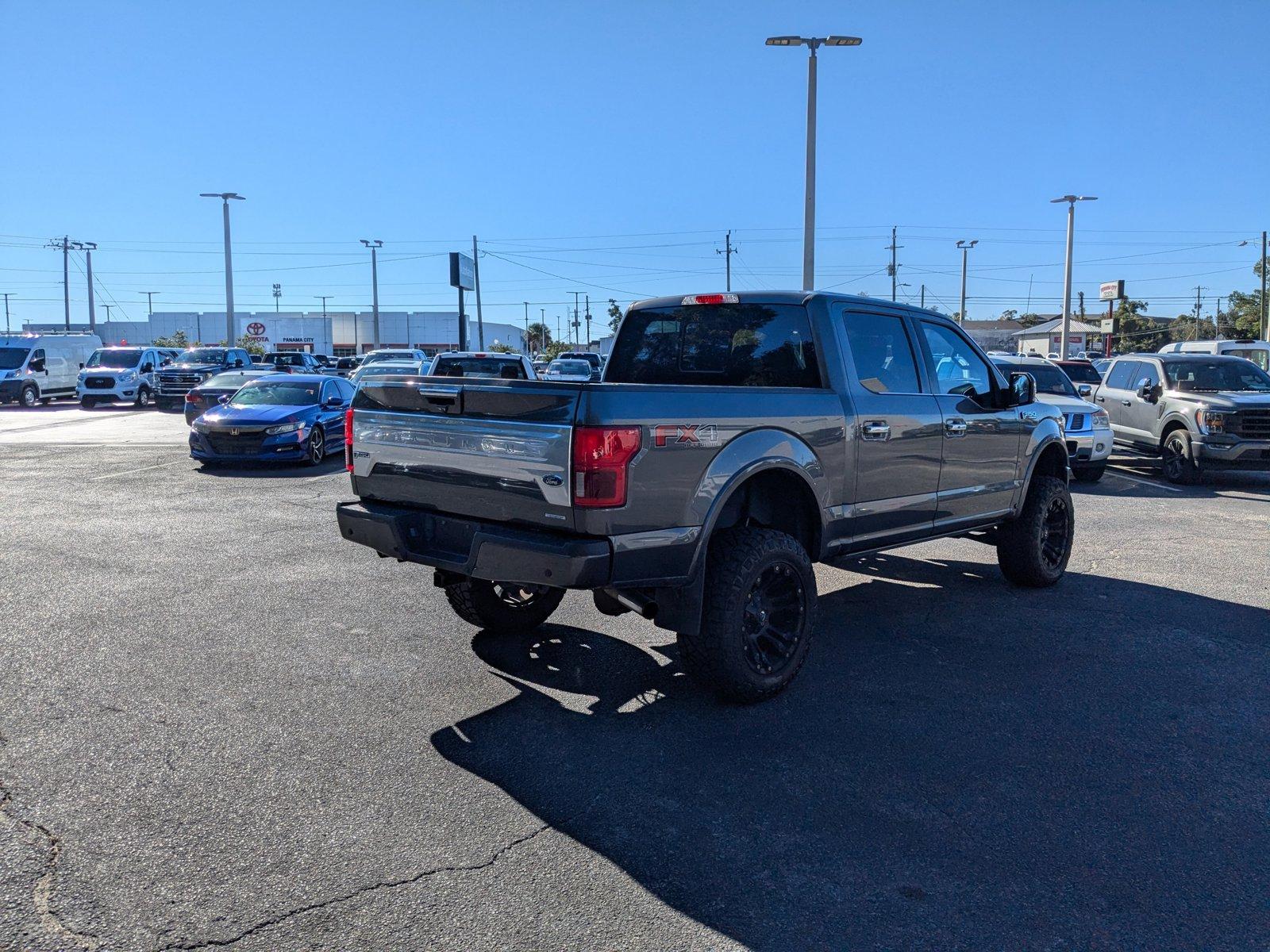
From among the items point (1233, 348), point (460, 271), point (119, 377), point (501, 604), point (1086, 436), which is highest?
point (460, 271)

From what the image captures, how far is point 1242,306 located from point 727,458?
306 ft

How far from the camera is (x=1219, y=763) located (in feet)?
13.6

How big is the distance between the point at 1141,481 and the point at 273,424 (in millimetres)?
12777

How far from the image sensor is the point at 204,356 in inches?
1284

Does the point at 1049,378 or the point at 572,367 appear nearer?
the point at 1049,378

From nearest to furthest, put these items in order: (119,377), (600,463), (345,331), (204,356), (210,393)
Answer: (600,463), (210,393), (119,377), (204,356), (345,331)

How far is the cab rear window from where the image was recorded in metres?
5.55

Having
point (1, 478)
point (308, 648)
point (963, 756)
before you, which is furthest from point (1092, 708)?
point (1, 478)

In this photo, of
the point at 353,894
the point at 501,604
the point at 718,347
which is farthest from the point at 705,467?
the point at 353,894

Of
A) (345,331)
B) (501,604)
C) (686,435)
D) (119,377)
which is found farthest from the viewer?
(345,331)

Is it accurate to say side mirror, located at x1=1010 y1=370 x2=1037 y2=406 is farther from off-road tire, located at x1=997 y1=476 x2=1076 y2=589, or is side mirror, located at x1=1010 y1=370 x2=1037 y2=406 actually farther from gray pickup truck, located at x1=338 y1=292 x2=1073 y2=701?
off-road tire, located at x1=997 y1=476 x2=1076 y2=589

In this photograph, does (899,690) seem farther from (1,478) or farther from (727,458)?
(1,478)

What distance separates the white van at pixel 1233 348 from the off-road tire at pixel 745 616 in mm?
26349

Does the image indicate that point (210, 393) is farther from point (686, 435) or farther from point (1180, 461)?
point (686, 435)
